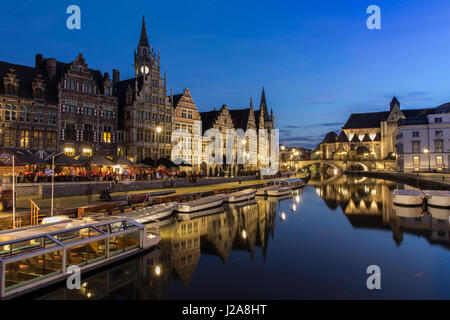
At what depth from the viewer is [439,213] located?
27.2m

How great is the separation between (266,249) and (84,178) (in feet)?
65.1

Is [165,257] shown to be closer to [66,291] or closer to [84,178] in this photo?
[66,291]

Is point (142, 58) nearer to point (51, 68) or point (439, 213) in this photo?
point (51, 68)

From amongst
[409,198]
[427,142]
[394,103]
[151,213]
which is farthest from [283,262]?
[394,103]

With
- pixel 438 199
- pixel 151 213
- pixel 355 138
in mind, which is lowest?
pixel 438 199

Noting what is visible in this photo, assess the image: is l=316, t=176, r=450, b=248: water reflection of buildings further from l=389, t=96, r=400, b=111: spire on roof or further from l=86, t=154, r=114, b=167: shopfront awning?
l=389, t=96, r=400, b=111: spire on roof

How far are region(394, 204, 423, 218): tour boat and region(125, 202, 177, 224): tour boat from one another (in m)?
19.1

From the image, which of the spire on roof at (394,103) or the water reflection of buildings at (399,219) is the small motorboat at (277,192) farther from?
the spire on roof at (394,103)

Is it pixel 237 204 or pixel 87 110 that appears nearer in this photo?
pixel 237 204

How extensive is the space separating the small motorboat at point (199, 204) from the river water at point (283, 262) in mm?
1615

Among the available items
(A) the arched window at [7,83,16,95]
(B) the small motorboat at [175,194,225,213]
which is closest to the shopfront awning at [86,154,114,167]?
(B) the small motorboat at [175,194,225,213]

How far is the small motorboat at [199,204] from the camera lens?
25.9 meters

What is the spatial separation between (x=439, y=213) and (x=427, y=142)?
47998mm

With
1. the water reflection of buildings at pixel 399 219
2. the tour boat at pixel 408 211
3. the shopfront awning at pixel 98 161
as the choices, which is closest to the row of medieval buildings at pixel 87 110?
the shopfront awning at pixel 98 161
